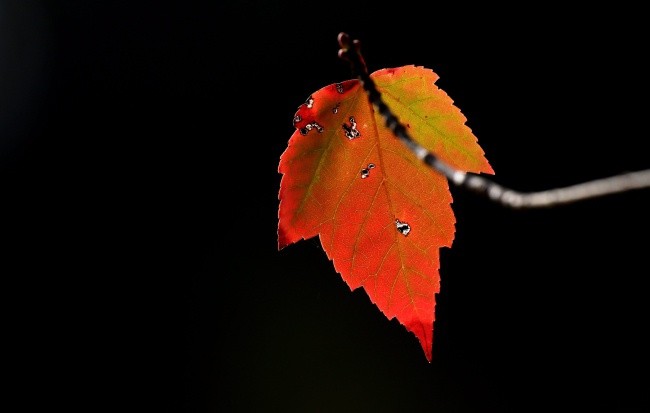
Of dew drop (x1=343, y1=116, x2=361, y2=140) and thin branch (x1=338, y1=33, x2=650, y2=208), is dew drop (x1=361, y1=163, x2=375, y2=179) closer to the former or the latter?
dew drop (x1=343, y1=116, x2=361, y2=140)

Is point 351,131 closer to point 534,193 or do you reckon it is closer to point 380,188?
point 380,188

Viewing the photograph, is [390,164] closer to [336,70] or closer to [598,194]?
[598,194]

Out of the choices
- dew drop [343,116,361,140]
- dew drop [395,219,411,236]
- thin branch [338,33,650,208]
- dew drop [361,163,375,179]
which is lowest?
thin branch [338,33,650,208]

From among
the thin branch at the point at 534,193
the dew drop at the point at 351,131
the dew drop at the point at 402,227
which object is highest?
the dew drop at the point at 351,131

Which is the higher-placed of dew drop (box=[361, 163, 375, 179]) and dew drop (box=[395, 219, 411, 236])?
dew drop (box=[361, 163, 375, 179])

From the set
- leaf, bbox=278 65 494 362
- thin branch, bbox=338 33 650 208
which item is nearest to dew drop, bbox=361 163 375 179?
leaf, bbox=278 65 494 362

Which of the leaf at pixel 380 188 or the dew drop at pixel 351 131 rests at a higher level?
the dew drop at pixel 351 131

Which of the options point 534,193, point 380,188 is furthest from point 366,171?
point 534,193

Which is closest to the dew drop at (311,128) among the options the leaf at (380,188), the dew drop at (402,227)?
the leaf at (380,188)

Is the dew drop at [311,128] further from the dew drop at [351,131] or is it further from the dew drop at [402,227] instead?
the dew drop at [402,227]
